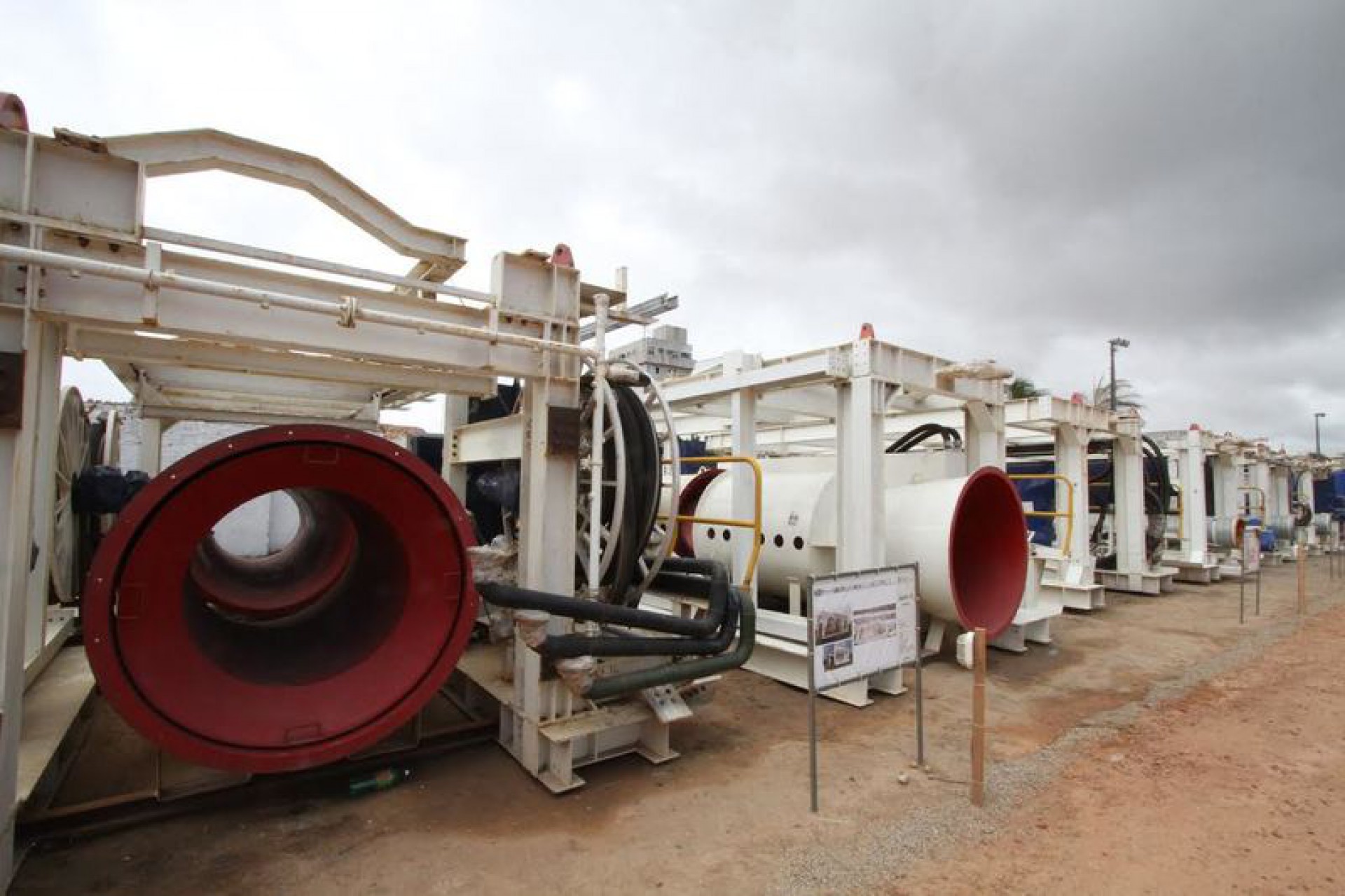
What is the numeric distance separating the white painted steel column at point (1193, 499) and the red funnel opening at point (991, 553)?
876cm

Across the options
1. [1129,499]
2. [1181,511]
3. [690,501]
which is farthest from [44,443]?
[1181,511]

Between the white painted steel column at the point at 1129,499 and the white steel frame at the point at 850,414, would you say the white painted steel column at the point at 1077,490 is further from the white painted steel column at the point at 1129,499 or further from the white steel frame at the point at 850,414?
the white steel frame at the point at 850,414

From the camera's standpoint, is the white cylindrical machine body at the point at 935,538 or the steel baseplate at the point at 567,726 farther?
the white cylindrical machine body at the point at 935,538

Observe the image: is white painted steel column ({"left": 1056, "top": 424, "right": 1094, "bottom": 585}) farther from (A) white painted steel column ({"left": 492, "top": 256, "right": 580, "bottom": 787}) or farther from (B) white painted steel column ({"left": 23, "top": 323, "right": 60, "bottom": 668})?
(B) white painted steel column ({"left": 23, "top": 323, "right": 60, "bottom": 668})

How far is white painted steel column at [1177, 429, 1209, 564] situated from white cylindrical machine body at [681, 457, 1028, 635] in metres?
8.75

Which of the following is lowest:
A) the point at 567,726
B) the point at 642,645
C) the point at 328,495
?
the point at 567,726

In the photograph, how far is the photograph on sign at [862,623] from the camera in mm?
3748

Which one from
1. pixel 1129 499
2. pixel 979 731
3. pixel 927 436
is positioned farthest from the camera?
pixel 1129 499

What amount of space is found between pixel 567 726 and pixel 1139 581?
11518mm

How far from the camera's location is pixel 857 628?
3.96 metres

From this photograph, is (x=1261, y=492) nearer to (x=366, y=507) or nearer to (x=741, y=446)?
→ (x=741, y=446)

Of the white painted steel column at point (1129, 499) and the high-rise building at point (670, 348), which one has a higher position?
the high-rise building at point (670, 348)

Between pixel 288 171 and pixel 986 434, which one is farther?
pixel 986 434

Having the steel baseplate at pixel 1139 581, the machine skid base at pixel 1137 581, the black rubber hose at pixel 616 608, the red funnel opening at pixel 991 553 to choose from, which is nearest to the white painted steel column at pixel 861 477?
the red funnel opening at pixel 991 553
